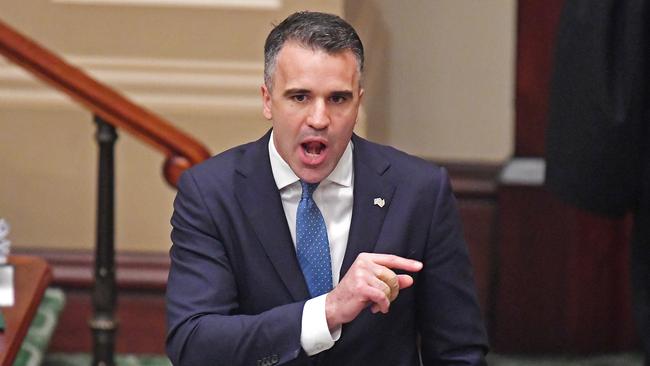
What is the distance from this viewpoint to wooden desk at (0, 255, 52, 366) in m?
3.79

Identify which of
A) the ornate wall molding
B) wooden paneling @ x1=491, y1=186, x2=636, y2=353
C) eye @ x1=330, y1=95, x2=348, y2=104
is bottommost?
wooden paneling @ x1=491, y1=186, x2=636, y2=353

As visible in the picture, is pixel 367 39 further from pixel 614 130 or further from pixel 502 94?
pixel 614 130

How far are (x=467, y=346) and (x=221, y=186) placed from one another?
0.56 metres

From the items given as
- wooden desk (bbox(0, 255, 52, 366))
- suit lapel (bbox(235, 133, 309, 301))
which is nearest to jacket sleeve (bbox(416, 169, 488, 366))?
suit lapel (bbox(235, 133, 309, 301))

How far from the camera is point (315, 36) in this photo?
2.66m

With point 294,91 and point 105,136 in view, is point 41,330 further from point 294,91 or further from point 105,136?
point 294,91

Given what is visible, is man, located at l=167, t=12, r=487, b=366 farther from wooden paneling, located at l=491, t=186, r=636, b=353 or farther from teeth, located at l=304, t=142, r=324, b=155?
wooden paneling, located at l=491, t=186, r=636, b=353

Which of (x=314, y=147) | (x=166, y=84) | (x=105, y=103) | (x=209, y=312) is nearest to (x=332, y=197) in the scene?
(x=314, y=147)

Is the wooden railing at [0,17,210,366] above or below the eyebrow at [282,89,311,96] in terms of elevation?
below

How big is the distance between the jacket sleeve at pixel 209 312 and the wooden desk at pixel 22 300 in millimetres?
942

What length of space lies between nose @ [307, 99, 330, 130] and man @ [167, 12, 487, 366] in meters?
0.02

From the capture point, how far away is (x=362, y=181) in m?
2.90

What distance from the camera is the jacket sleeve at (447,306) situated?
286 cm

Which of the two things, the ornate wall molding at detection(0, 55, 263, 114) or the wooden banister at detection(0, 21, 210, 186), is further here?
the ornate wall molding at detection(0, 55, 263, 114)
